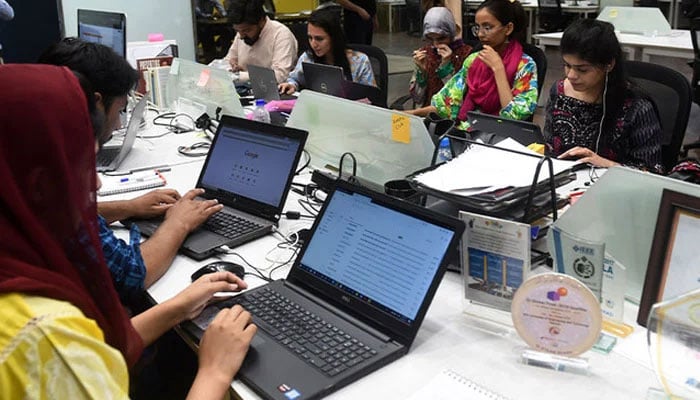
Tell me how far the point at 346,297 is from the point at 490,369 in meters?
0.32

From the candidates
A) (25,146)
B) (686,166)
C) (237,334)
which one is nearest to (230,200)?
(237,334)

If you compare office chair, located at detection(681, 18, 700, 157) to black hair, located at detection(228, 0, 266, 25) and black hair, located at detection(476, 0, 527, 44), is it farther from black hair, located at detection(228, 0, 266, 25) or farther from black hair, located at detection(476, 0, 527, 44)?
black hair, located at detection(228, 0, 266, 25)

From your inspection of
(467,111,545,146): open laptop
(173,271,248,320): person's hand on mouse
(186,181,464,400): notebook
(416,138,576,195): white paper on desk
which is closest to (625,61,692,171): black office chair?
(467,111,545,146): open laptop

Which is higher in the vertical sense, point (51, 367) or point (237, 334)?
point (51, 367)

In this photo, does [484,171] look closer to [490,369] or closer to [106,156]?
[490,369]

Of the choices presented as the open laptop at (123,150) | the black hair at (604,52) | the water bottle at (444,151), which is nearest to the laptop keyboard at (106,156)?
the open laptop at (123,150)

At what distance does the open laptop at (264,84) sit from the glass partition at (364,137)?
803 millimetres

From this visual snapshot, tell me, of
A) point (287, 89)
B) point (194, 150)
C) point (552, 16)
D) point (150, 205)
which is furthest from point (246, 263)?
point (552, 16)

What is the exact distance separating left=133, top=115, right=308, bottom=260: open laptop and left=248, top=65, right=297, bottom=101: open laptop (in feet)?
3.85

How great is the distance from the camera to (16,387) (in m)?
0.74

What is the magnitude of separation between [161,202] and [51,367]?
1153 millimetres

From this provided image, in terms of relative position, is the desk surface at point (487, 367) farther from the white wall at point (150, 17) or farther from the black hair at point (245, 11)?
the white wall at point (150, 17)

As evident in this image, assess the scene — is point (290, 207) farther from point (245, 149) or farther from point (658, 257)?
point (658, 257)

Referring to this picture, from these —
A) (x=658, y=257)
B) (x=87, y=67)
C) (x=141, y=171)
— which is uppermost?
(x=87, y=67)
